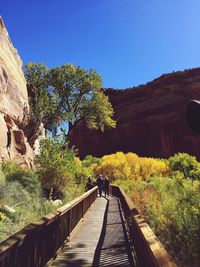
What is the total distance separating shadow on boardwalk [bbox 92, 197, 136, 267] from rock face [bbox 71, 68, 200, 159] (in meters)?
58.4

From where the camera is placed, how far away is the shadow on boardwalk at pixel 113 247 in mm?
6997

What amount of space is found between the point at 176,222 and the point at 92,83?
32.7 m

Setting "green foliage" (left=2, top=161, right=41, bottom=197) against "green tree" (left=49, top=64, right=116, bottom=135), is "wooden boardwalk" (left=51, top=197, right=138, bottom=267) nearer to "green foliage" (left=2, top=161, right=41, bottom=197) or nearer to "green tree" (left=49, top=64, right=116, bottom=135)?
"green foliage" (left=2, top=161, right=41, bottom=197)

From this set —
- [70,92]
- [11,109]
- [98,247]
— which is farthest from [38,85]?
[98,247]

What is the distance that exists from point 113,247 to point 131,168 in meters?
30.8

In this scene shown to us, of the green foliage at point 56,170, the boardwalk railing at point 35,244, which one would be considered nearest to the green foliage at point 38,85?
the green foliage at point 56,170

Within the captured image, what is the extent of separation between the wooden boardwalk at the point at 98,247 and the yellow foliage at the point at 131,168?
2533 centimetres

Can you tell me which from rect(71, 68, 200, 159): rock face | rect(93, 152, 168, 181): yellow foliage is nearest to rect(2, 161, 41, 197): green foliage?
rect(93, 152, 168, 181): yellow foliage

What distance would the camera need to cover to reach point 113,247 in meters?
8.50

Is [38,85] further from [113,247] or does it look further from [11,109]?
→ [113,247]

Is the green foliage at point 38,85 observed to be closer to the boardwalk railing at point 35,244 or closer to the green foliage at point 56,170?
the green foliage at point 56,170

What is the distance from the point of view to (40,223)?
223 inches

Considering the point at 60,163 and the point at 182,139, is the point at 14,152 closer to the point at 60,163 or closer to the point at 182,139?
the point at 60,163

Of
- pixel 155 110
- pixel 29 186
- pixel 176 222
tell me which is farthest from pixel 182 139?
pixel 176 222
